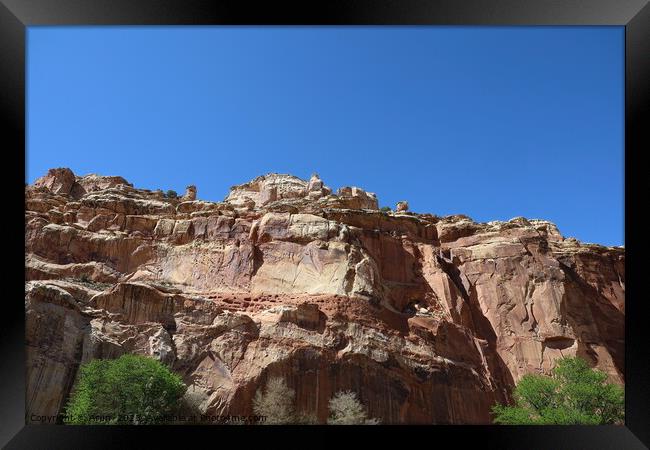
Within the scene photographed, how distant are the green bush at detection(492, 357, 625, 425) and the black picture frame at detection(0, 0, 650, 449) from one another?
13.1m

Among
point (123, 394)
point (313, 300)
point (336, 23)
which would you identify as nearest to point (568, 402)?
point (313, 300)

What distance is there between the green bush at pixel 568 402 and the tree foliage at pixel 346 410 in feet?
20.3

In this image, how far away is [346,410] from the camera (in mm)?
21438

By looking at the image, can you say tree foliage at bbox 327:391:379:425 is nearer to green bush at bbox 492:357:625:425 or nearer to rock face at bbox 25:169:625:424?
rock face at bbox 25:169:625:424

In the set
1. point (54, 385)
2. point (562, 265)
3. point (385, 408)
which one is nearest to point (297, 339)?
point (385, 408)

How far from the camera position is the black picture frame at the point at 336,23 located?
27.6ft

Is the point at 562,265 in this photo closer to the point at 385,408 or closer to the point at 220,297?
the point at 385,408

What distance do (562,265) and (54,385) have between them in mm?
30265

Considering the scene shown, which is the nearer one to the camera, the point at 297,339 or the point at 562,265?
the point at 297,339

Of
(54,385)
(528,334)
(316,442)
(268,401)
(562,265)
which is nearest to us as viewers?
(316,442)

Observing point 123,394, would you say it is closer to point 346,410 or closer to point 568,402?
point 346,410

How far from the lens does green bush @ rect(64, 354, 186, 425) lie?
1827 centimetres

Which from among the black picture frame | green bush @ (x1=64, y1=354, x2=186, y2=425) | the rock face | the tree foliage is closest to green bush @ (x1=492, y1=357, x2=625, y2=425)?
the rock face
